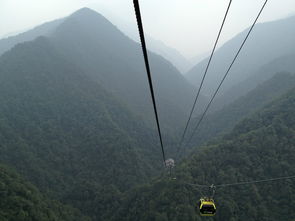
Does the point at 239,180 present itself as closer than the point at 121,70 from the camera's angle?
Yes

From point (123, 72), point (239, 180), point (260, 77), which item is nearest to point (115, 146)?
point (239, 180)

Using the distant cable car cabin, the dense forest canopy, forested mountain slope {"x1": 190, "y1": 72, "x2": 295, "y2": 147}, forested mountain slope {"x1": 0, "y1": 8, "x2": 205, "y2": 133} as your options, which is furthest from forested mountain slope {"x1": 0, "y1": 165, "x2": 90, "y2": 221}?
forested mountain slope {"x1": 0, "y1": 8, "x2": 205, "y2": 133}

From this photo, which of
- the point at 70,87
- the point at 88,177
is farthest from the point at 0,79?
the point at 88,177

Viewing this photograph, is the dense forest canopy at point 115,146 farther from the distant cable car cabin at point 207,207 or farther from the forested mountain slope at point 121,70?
the distant cable car cabin at point 207,207

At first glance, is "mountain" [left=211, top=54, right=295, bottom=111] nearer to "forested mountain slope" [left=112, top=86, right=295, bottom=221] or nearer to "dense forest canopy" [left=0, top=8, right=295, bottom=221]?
"dense forest canopy" [left=0, top=8, right=295, bottom=221]

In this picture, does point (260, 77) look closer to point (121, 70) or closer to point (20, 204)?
point (121, 70)

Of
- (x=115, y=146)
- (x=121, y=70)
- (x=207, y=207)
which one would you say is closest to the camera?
(x=207, y=207)

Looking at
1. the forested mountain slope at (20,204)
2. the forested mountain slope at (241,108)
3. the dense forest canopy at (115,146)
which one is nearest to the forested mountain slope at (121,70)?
the dense forest canopy at (115,146)
